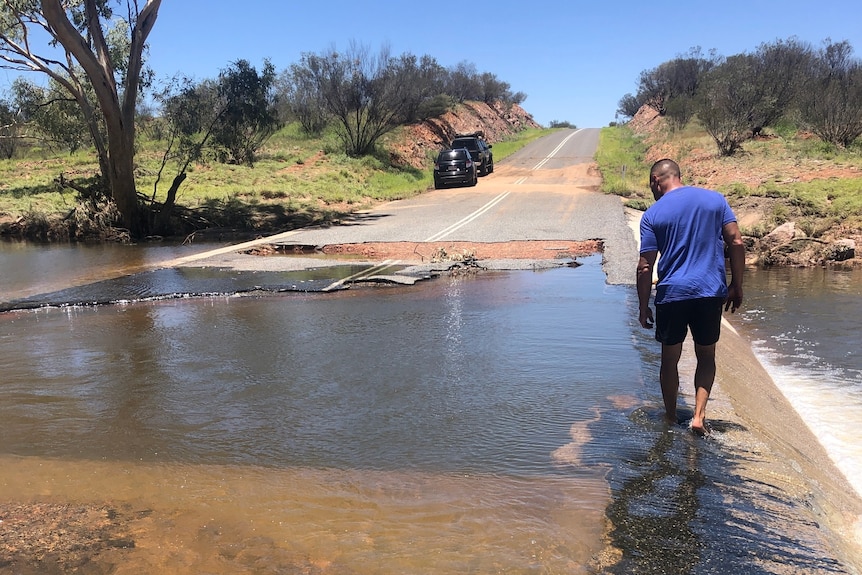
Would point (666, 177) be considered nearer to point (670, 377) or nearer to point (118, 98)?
point (670, 377)

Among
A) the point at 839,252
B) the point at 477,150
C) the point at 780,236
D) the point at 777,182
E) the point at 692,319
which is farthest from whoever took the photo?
the point at 477,150

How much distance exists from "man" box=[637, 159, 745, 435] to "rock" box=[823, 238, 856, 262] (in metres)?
9.81

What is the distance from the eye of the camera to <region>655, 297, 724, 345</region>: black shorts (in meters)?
4.44

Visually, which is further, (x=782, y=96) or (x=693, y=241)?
(x=782, y=96)

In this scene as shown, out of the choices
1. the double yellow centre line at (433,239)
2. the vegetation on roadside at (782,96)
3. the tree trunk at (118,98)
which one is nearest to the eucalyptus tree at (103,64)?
the tree trunk at (118,98)

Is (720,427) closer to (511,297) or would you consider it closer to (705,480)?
A: (705,480)

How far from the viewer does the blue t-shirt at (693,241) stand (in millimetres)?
4398

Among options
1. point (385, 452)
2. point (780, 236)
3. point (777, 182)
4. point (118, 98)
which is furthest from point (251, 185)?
point (385, 452)

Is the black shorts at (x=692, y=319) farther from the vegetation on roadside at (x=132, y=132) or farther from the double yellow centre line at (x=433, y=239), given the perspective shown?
the vegetation on roadside at (x=132, y=132)

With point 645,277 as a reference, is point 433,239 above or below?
below

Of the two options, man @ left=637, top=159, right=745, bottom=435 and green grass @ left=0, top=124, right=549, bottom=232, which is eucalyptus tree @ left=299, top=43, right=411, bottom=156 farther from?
man @ left=637, top=159, right=745, bottom=435

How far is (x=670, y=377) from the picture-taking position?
4648 mm

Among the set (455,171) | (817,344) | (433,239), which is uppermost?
(455,171)

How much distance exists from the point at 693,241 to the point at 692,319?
534mm
